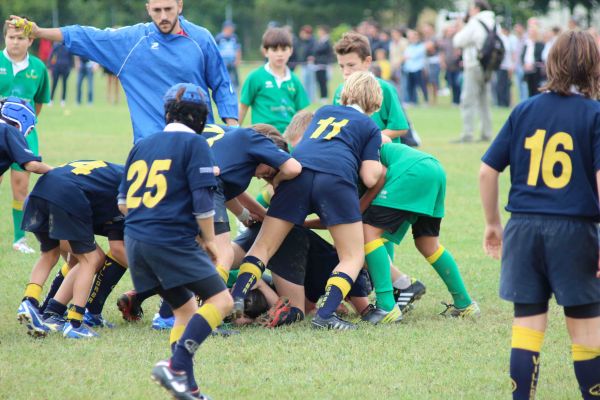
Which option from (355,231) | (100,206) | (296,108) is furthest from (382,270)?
(296,108)

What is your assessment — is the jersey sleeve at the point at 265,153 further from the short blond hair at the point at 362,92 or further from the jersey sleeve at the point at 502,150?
the jersey sleeve at the point at 502,150

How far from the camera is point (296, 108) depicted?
10047 mm

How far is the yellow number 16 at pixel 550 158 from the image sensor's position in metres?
4.19

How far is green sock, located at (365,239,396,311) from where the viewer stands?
6270mm

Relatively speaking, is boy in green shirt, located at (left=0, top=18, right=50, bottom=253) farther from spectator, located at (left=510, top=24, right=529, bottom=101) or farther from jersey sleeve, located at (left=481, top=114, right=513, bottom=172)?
spectator, located at (left=510, top=24, right=529, bottom=101)

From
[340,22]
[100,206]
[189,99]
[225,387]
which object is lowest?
[340,22]

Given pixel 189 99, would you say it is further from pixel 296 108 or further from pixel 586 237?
pixel 296 108

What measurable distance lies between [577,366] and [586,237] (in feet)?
2.03

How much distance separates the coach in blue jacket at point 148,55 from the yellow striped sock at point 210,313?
2.46 metres

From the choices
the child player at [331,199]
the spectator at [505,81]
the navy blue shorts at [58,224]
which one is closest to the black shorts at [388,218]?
the child player at [331,199]

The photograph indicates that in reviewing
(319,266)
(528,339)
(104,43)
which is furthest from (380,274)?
(104,43)

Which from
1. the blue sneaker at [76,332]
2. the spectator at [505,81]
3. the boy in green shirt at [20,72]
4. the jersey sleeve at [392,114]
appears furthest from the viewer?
the spectator at [505,81]

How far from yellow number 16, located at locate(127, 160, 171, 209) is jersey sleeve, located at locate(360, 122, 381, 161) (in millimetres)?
1961

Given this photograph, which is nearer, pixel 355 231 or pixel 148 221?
pixel 148 221
